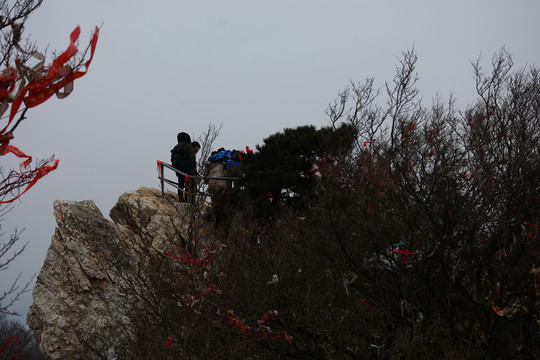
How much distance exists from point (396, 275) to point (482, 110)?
9.04 m

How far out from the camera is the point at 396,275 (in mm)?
6602

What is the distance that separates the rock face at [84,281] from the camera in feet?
36.5

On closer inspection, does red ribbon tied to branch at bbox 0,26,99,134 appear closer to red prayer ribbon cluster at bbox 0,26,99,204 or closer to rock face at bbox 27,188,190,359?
red prayer ribbon cluster at bbox 0,26,99,204

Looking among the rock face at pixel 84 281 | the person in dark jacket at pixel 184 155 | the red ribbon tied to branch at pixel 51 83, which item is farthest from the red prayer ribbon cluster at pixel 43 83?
the person in dark jacket at pixel 184 155

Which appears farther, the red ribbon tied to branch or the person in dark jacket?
the person in dark jacket

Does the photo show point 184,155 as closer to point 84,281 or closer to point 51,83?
point 84,281

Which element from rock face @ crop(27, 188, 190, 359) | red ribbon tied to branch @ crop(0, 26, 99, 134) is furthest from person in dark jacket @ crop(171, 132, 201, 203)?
red ribbon tied to branch @ crop(0, 26, 99, 134)

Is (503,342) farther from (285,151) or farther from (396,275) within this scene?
(285,151)

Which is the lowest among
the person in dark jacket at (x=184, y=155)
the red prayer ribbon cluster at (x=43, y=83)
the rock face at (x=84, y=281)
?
the red prayer ribbon cluster at (x=43, y=83)

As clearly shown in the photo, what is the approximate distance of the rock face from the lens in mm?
11117

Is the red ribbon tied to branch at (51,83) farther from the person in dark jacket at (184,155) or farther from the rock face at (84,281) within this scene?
the person in dark jacket at (184,155)

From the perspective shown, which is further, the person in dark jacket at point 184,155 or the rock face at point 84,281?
the person in dark jacket at point 184,155

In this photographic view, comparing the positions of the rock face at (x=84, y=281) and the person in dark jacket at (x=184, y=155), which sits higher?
the person in dark jacket at (x=184, y=155)

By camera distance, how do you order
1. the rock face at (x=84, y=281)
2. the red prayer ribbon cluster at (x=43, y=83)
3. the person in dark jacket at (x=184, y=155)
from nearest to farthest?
1. the red prayer ribbon cluster at (x=43, y=83)
2. the rock face at (x=84, y=281)
3. the person in dark jacket at (x=184, y=155)
